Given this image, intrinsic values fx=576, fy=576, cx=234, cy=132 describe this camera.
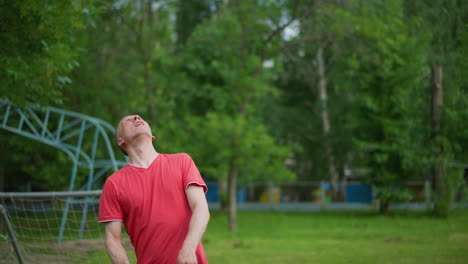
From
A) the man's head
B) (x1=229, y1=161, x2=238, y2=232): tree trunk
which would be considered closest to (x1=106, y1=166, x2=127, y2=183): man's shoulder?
the man's head

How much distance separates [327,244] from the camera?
12.3 m

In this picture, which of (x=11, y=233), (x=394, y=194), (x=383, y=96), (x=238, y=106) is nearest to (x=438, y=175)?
(x=394, y=194)

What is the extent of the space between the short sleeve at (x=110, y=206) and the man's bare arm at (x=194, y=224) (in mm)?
344

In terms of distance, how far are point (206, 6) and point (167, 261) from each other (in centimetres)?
3188

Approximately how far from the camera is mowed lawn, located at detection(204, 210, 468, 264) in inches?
389

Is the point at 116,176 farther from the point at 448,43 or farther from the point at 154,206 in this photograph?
the point at 448,43

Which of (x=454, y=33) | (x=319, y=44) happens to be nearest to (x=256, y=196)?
(x=319, y=44)

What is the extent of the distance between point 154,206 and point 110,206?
22 centimetres

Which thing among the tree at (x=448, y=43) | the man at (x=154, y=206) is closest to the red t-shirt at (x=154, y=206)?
the man at (x=154, y=206)

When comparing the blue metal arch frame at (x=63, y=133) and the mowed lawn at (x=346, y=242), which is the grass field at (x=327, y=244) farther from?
the blue metal arch frame at (x=63, y=133)

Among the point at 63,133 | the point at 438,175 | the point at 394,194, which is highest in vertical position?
the point at 63,133

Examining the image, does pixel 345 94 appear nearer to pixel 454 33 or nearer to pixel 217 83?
pixel 217 83

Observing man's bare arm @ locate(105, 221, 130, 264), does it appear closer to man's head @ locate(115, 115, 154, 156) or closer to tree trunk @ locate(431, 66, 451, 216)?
man's head @ locate(115, 115, 154, 156)

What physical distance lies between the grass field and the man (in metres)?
5.08
